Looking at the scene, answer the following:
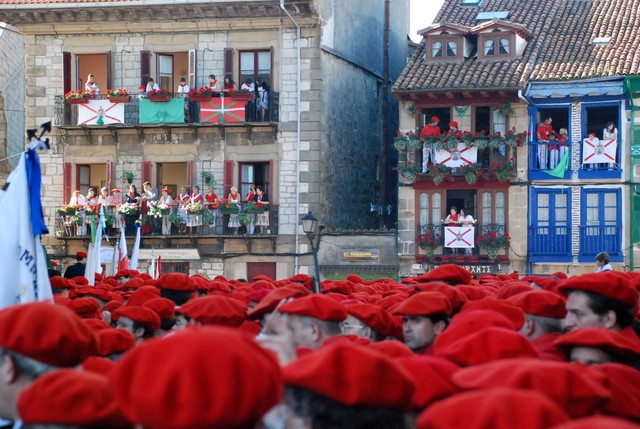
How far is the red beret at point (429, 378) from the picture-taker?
4.36m

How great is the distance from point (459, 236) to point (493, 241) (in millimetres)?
965

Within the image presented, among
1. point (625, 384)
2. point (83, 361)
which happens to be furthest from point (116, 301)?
point (625, 384)

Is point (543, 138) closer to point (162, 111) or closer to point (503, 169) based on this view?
point (503, 169)

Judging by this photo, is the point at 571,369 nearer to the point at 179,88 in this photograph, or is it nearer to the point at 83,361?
the point at 83,361

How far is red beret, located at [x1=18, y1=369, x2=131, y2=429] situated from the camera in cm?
386

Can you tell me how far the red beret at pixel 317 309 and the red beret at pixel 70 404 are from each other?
2.78 m

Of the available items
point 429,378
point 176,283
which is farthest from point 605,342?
point 176,283

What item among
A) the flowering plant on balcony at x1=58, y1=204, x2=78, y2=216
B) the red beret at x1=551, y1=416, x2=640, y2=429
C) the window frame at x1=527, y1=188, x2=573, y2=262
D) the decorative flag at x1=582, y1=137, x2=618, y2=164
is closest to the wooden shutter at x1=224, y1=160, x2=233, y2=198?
the flowering plant on balcony at x1=58, y1=204, x2=78, y2=216

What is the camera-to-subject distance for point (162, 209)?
3350cm

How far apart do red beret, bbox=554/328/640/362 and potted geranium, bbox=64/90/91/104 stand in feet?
96.2

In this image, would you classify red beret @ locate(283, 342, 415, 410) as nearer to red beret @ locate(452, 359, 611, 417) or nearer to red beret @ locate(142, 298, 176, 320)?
red beret @ locate(452, 359, 611, 417)

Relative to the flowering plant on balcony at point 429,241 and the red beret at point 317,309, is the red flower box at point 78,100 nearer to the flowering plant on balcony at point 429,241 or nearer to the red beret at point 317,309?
the flowering plant on balcony at point 429,241

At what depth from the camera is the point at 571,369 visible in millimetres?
4113

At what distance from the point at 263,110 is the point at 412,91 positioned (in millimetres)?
4252
